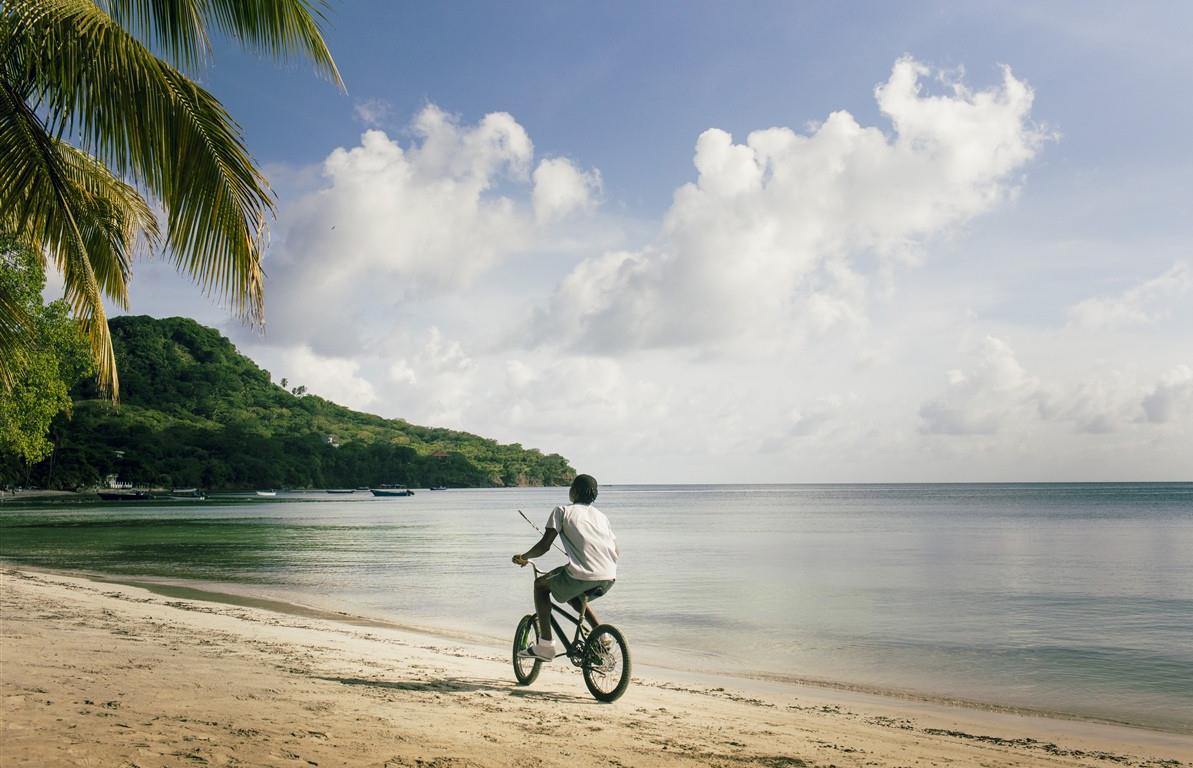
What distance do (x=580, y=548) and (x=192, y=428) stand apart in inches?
5486

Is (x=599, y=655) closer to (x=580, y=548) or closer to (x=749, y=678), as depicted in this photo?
(x=580, y=548)

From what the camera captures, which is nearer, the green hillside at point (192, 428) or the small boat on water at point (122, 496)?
the small boat on water at point (122, 496)

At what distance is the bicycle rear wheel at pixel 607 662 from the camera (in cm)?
786

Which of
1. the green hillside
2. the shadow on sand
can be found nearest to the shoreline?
the shadow on sand

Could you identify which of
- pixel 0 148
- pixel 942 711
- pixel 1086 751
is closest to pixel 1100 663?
pixel 942 711

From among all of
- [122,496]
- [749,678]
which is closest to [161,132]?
[749,678]

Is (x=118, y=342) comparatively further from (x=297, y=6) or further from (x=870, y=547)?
(x=297, y=6)

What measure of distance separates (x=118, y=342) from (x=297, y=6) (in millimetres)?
135497

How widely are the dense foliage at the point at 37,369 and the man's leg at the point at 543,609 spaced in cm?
2428

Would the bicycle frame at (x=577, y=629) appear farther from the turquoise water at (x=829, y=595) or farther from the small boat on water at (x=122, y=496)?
the small boat on water at (x=122, y=496)

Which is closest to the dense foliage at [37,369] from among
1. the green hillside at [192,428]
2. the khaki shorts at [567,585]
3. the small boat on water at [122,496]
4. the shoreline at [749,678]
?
the shoreline at [749,678]

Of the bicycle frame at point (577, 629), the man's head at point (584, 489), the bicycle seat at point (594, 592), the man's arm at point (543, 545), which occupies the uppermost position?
the man's head at point (584, 489)

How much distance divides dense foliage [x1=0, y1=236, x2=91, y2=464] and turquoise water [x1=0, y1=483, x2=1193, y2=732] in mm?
4150

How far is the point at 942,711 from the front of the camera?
9.66 m
